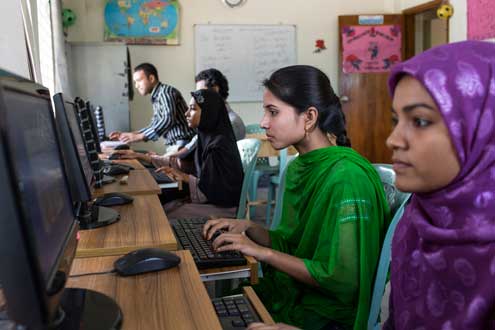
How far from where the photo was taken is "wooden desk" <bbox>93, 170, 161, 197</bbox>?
197 cm

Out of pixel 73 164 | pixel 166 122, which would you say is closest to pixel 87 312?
pixel 73 164

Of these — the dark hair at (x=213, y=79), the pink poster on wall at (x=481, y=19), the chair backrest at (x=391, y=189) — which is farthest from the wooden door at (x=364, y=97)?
the chair backrest at (x=391, y=189)

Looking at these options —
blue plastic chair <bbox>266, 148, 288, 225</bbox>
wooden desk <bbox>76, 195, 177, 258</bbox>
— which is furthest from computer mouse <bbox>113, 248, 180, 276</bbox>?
blue plastic chair <bbox>266, 148, 288, 225</bbox>

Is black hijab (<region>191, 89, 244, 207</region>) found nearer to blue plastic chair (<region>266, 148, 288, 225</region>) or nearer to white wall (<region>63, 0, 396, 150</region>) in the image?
blue plastic chair (<region>266, 148, 288, 225</region>)

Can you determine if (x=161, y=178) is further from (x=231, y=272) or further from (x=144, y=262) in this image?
(x=144, y=262)

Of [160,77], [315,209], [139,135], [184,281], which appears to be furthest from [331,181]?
[160,77]

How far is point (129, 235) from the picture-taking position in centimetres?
132

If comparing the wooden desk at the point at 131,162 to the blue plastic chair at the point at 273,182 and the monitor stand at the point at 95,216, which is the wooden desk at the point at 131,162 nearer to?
the monitor stand at the point at 95,216

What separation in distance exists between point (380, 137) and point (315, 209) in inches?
183

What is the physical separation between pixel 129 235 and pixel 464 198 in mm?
837

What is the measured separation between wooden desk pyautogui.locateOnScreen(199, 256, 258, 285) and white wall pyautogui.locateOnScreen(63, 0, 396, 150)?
445cm

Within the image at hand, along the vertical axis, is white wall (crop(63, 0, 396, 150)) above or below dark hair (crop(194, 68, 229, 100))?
above

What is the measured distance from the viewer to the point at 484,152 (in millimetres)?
822

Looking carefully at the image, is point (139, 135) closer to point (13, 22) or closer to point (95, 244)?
point (13, 22)
